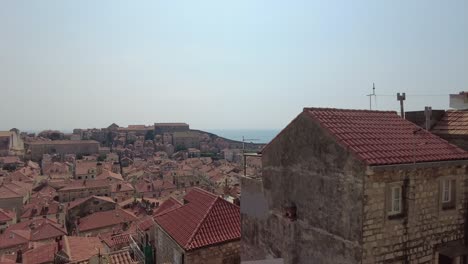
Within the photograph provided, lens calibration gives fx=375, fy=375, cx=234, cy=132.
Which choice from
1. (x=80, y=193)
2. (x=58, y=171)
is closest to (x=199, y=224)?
(x=80, y=193)

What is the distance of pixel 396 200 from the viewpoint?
28.9 ft

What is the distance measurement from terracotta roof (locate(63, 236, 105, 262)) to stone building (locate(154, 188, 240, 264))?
13.9 meters

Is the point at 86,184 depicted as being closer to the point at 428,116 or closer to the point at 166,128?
the point at 428,116

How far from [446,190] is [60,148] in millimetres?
138654

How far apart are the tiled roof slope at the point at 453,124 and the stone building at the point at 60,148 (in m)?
133

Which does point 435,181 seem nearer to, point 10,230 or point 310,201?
point 310,201

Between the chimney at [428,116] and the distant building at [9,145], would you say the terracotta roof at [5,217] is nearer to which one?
the chimney at [428,116]

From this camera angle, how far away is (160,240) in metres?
16.3

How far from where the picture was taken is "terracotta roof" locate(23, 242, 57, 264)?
3000 centimetres

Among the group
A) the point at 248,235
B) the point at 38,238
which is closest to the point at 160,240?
the point at 248,235

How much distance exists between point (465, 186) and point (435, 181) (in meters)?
1.23

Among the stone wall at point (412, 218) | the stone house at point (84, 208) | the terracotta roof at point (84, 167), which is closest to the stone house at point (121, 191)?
the stone house at point (84, 208)

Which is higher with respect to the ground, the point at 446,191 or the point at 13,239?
the point at 446,191

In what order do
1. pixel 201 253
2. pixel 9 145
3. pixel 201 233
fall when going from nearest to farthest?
pixel 201 253 → pixel 201 233 → pixel 9 145
